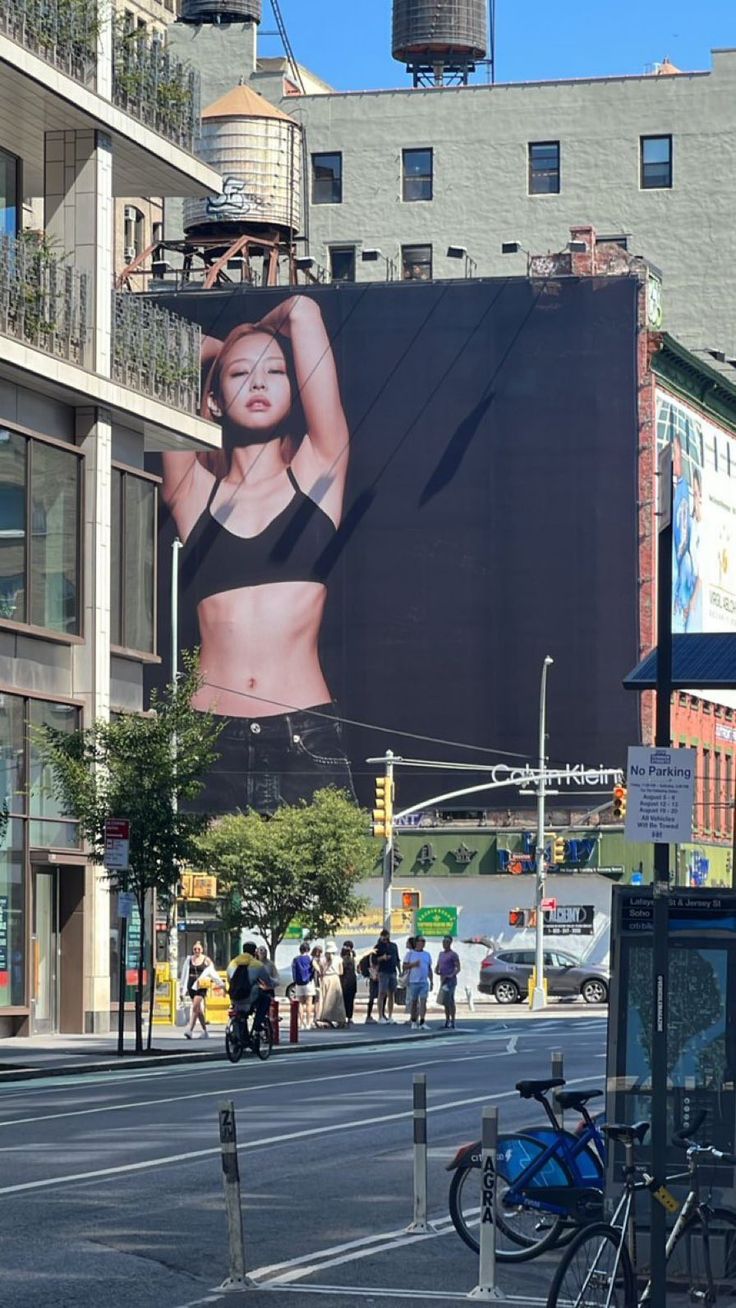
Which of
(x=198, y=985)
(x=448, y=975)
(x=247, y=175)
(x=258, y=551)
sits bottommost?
(x=448, y=975)

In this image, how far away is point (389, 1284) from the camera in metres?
12.9

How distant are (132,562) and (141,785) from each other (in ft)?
29.7

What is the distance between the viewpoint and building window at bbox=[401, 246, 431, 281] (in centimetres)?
8538

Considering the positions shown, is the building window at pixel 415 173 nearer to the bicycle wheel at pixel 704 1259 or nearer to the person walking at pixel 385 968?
the person walking at pixel 385 968

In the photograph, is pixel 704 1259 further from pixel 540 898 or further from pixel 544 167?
A: pixel 544 167

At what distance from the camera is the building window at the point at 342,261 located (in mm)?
86062

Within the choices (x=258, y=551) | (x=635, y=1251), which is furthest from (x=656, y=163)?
(x=635, y=1251)

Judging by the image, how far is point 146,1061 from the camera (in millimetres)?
33219

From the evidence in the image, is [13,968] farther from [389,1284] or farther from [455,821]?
[455,821]

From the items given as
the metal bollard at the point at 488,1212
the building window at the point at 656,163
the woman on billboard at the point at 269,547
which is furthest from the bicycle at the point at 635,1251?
the building window at the point at 656,163

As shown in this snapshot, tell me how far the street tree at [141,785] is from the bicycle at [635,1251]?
2327 centimetres

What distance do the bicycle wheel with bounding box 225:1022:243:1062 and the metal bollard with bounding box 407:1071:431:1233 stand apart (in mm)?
19550

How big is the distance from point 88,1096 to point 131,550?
1826 cm

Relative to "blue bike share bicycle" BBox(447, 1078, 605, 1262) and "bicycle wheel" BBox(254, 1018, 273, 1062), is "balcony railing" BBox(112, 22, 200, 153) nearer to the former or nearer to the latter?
"bicycle wheel" BBox(254, 1018, 273, 1062)
